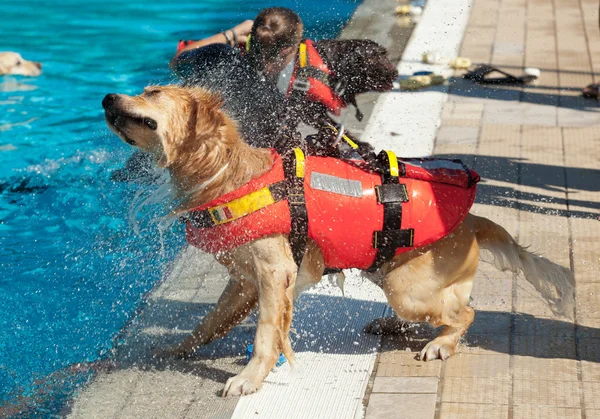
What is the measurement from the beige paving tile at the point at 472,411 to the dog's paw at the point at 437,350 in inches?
17.9

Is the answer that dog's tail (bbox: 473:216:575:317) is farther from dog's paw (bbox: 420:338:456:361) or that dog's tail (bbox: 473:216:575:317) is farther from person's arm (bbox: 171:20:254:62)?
person's arm (bbox: 171:20:254:62)

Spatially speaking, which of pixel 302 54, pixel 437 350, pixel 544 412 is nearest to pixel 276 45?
pixel 302 54

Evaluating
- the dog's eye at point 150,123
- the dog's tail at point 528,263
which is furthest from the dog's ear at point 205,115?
the dog's tail at point 528,263

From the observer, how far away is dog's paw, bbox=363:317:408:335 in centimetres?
500

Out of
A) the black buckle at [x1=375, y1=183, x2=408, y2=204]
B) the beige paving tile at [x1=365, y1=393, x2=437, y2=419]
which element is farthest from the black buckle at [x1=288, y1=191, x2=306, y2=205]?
the beige paving tile at [x1=365, y1=393, x2=437, y2=419]

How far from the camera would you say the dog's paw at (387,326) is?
500cm

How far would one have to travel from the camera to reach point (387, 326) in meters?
5.01

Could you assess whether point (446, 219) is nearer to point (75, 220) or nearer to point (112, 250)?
point (112, 250)

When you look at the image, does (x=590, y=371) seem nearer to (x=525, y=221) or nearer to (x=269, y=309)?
(x=269, y=309)

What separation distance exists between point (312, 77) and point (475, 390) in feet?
8.29

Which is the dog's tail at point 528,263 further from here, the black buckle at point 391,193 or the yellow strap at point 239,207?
the yellow strap at point 239,207

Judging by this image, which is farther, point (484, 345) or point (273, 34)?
point (273, 34)

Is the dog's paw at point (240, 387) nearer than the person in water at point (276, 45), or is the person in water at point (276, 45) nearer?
the dog's paw at point (240, 387)

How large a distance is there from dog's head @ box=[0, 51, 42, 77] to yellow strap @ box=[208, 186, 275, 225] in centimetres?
761
